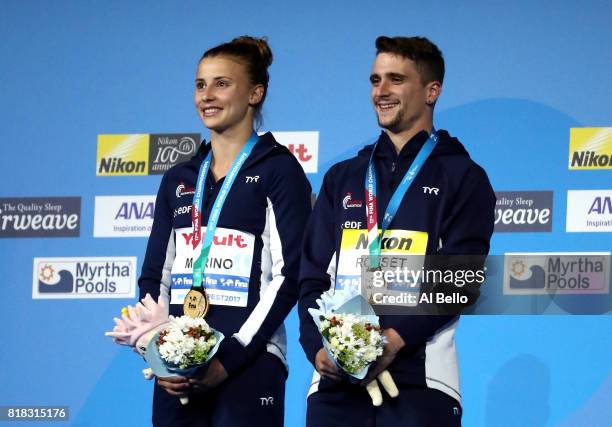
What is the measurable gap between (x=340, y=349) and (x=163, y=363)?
0.59 meters

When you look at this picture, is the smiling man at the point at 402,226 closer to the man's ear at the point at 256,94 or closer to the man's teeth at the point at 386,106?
the man's teeth at the point at 386,106

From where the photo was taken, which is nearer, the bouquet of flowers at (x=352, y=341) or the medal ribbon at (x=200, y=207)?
the bouquet of flowers at (x=352, y=341)

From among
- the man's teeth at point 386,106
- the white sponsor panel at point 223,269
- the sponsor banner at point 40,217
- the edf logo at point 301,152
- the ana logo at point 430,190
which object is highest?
the edf logo at point 301,152

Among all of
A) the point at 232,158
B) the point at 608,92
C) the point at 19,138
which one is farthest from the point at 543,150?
the point at 19,138

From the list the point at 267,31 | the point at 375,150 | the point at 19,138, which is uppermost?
the point at 267,31

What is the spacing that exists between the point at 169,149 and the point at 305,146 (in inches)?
24.0

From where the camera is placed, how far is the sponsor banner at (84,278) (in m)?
5.32

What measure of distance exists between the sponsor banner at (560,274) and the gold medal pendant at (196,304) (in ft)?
4.93

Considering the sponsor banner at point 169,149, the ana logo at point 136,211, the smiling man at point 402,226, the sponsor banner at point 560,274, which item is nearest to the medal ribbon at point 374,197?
the smiling man at point 402,226

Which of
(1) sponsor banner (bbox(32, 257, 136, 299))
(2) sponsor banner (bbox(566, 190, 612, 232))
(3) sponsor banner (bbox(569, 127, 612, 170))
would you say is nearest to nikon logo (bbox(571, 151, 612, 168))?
(3) sponsor banner (bbox(569, 127, 612, 170))

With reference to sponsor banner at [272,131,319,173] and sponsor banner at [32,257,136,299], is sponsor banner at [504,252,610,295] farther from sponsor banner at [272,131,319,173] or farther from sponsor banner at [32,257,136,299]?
sponsor banner at [32,257,136,299]

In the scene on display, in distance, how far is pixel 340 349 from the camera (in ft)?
10.8

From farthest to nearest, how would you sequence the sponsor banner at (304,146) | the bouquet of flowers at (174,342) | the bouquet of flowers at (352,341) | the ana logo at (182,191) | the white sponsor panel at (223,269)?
the sponsor banner at (304,146), the ana logo at (182,191), the white sponsor panel at (223,269), the bouquet of flowers at (174,342), the bouquet of flowers at (352,341)

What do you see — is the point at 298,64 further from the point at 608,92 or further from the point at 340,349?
the point at 340,349
